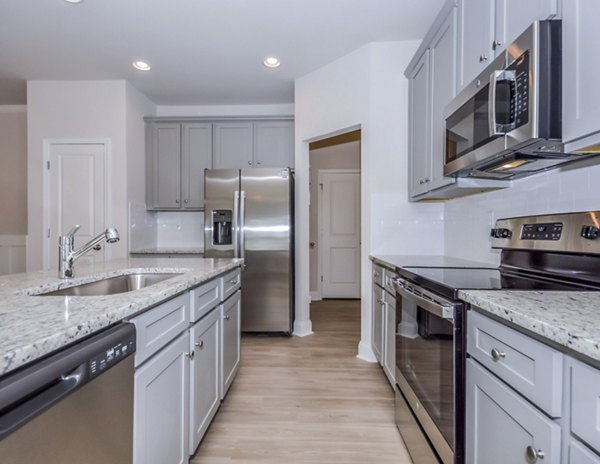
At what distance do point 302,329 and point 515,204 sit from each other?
2.38m

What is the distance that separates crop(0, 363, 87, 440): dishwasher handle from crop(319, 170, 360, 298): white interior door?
15.6ft

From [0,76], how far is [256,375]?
13.1 feet

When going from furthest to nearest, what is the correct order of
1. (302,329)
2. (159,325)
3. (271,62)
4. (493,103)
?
(302,329) < (271,62) < (493,103) < (159,325)

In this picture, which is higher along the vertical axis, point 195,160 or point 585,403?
point 195,160

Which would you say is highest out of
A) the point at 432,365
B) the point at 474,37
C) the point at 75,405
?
the point at 474,37

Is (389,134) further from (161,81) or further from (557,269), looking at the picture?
(161,81)

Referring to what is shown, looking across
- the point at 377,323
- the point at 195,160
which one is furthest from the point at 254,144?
the point at 377,323

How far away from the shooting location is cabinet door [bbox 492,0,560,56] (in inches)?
45.8

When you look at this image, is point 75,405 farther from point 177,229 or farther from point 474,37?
point 177,229

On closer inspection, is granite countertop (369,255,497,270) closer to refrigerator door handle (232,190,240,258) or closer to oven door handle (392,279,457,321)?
oven door handle (392,279,457,321)

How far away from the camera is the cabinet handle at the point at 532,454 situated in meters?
0.75

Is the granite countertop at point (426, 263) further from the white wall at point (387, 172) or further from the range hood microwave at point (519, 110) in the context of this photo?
the range hood microwave at point (519, 110)

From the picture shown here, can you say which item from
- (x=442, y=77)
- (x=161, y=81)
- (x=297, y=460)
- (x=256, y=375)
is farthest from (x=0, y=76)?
(x=297, y=460)

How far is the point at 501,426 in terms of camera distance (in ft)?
2.94
